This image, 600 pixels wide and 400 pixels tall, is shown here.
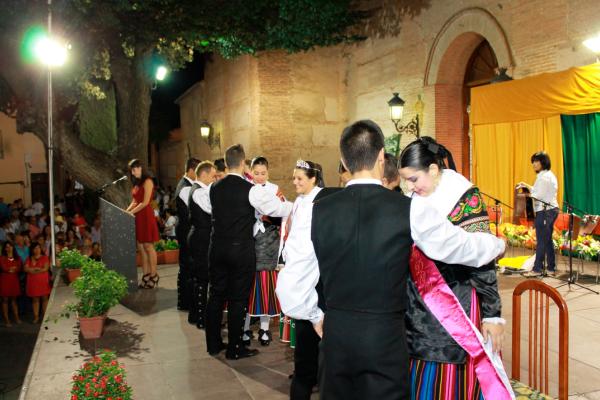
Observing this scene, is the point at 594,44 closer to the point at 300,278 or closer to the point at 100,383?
the point at 300,278

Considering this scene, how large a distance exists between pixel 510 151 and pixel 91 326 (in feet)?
27.7

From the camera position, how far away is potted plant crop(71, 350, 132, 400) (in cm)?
377

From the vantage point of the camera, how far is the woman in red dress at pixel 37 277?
10453 millimetres

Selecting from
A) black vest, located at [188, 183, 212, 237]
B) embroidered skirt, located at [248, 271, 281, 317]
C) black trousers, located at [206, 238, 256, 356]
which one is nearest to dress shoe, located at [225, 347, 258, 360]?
black trousers, located at [206, 238, 256, 356]

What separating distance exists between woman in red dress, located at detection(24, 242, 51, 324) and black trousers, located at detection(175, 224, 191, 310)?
4.20 metres

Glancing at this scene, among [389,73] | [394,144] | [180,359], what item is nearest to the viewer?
[180,359]

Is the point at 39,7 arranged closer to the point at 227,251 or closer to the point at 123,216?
the point at 123,216

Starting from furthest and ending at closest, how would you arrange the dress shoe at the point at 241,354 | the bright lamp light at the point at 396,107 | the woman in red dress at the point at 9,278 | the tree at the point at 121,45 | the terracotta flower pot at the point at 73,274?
the bright lamp light at the point at 396,107, the tree at the point at 121,45, the woman in red dress at the point at 9,278, the terracotta flower pot at the point at 73,274, the dress shoe at the point at 241,354

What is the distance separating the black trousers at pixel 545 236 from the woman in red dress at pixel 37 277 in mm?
8754

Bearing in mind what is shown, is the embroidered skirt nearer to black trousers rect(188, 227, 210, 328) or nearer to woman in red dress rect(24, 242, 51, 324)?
black trousers rect(188, 227, 210, 328)

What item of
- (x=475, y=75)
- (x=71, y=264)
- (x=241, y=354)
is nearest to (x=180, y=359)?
(x=241, y=354)

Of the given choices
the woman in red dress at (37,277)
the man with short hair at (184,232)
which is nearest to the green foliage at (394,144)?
the man with short hair at (184,232)

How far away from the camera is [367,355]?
2.44 m

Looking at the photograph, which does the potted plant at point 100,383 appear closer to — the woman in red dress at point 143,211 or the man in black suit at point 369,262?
the man in black suit at point 369,262
